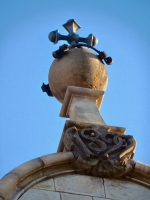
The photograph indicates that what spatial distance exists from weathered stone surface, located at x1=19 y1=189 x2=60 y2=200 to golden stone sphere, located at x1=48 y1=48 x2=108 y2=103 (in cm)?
224

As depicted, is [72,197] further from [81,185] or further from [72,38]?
[72,38]

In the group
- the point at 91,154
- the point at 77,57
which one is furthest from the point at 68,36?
the point at 91,154

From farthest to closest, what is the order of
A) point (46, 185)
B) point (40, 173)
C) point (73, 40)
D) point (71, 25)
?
1. point (71, 25)
2. point (73, 40)
3. point (40, 173)
4. point (46, 185)

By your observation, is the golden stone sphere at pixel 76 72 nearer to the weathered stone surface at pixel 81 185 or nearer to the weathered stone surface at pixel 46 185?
the weathered stone surface at pixel 81 185

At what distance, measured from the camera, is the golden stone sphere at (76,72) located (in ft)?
22.8

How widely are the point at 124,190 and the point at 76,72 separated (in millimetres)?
2165

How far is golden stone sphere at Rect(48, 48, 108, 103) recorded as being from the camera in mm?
6957

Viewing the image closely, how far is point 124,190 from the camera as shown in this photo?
5184 millimetres

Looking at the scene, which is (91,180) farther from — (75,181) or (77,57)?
(77,57)

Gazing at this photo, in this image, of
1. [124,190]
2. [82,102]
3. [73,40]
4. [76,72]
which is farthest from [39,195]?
[73,40]

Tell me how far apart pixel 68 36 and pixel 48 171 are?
3300 mm

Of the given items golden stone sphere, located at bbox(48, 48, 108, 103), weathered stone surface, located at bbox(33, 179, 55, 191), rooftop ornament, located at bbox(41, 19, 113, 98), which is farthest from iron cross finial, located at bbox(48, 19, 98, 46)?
weathered stone surface, located at bbox(33, 179, 55, 191)

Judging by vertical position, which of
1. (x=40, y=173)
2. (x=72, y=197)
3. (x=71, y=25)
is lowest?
(x=72, y=197)

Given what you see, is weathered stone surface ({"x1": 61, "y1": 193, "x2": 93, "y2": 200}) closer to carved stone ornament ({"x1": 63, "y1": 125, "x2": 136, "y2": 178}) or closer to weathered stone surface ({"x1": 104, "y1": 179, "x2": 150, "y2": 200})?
weathered stone surface ({"x1": 104, "y1": 179, "x2": 150, "y2": 200})
